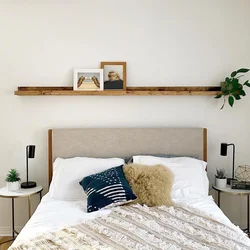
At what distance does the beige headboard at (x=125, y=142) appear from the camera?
3.23 m

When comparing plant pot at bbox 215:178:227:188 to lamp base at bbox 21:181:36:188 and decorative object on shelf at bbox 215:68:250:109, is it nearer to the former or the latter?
decorative object on shelf at bbox 215:68:250:109

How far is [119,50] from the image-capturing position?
3.33 m

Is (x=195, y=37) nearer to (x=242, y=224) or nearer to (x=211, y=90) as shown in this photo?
(x=211, y=90)

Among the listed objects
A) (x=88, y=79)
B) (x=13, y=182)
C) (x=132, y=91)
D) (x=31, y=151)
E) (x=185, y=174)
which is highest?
(x=88, y=79)

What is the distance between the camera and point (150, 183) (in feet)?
8.50

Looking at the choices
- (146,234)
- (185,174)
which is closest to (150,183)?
(185,174)

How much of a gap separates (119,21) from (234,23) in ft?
3.97

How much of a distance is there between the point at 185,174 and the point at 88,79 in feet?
4.45

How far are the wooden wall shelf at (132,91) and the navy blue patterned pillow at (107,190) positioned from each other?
2.93 ft

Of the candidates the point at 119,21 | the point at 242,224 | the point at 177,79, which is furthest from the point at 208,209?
the point at 119,21

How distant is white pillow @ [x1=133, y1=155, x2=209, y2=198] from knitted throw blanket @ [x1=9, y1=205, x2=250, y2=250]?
51 centimetres

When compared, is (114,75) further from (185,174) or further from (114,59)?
(185,174)

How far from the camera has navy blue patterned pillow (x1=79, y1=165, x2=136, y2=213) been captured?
246 cm

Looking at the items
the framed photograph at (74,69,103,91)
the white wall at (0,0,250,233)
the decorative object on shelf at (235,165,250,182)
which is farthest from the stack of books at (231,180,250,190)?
the framed photograph at (74,69,103,91)
